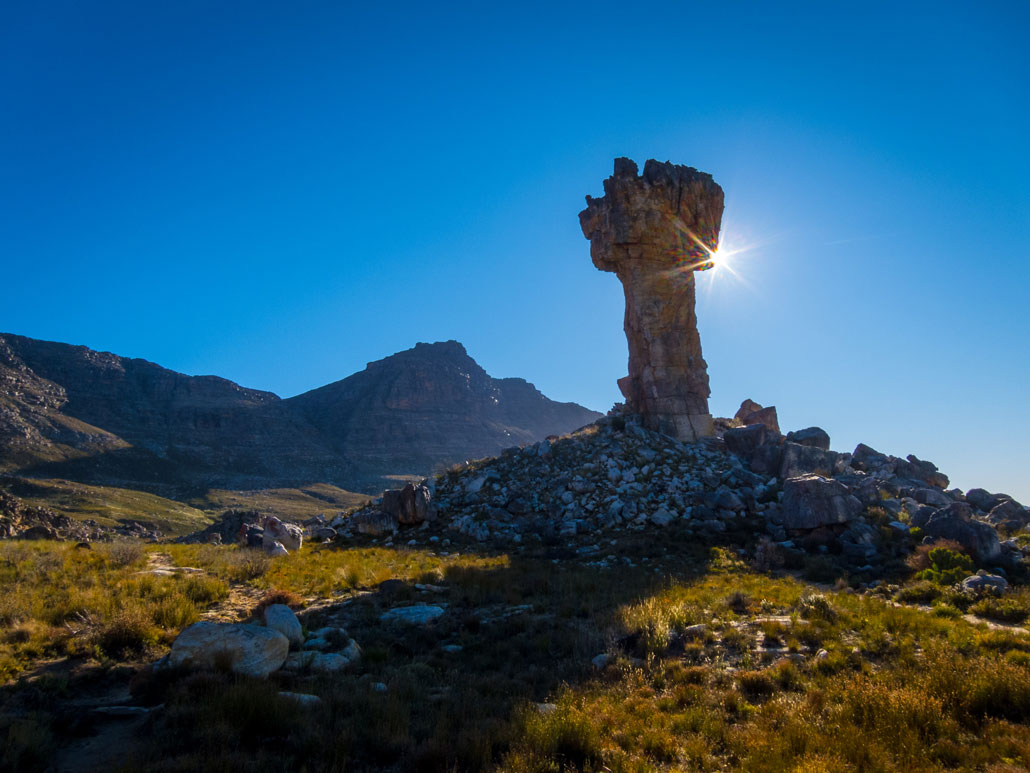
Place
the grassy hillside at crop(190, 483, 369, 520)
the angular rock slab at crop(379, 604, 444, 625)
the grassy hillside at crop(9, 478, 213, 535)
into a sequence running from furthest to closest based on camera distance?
1. the grassy hillside at crop(190, 483, 369, 520)
2. the grassy hillside at crop(9, 478, 213, 535)
3. the angular rock slab at crop(379, 604, 444, 625)

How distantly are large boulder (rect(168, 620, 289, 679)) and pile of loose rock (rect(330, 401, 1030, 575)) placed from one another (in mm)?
13187

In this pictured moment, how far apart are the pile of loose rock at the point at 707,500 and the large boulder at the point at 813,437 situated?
75mm

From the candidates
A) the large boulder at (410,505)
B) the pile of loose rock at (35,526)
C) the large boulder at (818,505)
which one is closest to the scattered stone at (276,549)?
the large boulder at (410,505)

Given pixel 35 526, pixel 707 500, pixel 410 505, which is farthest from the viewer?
pixel 35 526

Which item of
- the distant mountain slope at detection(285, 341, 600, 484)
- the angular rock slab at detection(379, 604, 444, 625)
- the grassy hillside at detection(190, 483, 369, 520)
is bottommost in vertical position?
the grassy hillside at detection(190, 483, 369, 520)

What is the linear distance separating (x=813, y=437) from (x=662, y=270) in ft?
42.8

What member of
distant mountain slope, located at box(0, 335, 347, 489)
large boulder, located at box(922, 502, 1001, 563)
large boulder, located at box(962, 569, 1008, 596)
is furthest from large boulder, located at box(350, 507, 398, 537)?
distant mountain slope, located at box(0, 335, 347, 489)

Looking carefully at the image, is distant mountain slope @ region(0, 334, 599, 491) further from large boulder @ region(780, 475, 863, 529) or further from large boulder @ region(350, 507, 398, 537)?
large boulder @ region(780, 475, 863, 529)

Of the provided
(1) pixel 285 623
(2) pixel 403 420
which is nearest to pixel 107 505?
(1) pixel 285 623

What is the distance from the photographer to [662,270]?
29.8 meters

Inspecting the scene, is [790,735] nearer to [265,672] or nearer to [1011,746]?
[1011,746]

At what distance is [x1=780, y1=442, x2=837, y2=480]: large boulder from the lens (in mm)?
24234

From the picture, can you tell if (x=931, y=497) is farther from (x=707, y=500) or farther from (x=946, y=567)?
(x=946, y=567)

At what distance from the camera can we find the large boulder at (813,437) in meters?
29.5
